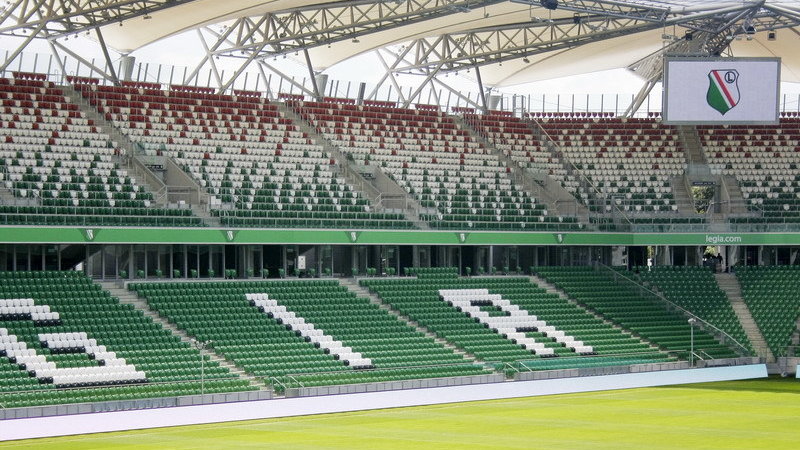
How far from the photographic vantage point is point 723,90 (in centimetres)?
5609

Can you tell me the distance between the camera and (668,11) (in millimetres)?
55062

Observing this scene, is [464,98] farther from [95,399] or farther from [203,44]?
[95,399]

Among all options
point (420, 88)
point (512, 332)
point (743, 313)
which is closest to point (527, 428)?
point (512, 332)

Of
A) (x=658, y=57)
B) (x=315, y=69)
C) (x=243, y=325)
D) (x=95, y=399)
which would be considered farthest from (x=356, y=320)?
(x=658, y=57)

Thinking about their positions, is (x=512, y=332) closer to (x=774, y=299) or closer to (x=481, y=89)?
(x=774, y=299)

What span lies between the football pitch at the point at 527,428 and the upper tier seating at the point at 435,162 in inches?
573

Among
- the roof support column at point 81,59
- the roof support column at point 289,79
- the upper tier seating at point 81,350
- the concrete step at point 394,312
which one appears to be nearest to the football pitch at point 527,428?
the upper tier seating at point 81,350

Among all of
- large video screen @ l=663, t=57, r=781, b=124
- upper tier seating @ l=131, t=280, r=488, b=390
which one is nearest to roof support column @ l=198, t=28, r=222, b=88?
upper tier seating @ l=131, t=280, r=488, b=390

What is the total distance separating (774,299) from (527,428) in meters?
26.3

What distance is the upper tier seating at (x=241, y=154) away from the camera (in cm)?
5225

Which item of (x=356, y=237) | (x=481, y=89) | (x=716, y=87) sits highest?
(x=481, y=89)

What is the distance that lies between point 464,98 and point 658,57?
34.6 feet

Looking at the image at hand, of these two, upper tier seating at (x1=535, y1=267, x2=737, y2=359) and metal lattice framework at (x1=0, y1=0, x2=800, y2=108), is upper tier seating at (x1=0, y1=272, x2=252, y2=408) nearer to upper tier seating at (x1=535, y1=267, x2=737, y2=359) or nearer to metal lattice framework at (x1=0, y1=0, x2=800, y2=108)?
metal lattice framework at (x1=0, y1=0, x2=800, y2=108)

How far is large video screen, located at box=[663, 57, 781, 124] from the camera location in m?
55.9
